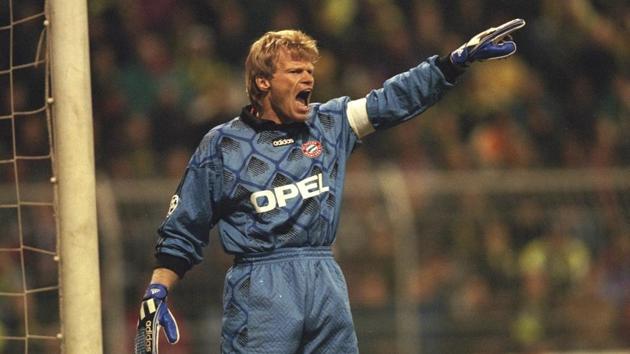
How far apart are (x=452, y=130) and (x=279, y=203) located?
562 cm

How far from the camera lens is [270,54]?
4191 millimetres

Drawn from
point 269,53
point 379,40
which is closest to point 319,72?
point 379,40

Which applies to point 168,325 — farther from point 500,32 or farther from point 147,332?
point 500,32

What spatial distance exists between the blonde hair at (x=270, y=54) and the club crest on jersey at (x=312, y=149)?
8.2 inches

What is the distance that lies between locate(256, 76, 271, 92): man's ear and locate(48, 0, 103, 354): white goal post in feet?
1.87

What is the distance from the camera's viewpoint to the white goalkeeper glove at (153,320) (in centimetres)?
411

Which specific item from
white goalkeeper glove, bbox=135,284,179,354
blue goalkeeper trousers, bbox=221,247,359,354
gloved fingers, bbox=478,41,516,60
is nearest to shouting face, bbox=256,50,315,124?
blue goalkeeper trousers, bbox=221,247,359,354

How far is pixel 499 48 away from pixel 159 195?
12.5ft

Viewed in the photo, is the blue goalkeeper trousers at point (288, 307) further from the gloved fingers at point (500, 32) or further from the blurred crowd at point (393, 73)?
the blurred crowd at point (393, 73)

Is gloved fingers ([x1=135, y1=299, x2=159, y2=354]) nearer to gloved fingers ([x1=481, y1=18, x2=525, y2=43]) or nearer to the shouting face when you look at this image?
the shouting face

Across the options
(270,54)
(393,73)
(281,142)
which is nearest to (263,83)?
(270,54)

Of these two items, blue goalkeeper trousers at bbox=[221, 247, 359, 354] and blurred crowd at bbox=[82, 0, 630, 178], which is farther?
blurred crowd at bbox=[82, 0, 630, 178]

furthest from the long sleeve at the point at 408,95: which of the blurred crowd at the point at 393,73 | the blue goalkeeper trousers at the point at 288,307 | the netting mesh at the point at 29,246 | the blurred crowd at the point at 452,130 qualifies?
the blurred crowd at the point at 393,73

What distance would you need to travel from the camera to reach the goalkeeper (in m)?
4.07
